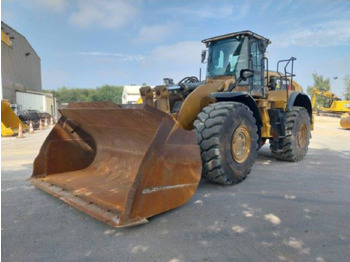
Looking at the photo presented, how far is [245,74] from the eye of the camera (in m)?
5.32

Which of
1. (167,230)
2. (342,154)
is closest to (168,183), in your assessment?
(167,230)

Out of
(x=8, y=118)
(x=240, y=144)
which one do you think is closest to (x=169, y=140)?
(x=240, y=144)

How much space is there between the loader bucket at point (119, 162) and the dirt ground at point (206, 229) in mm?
189

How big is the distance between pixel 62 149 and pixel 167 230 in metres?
2.58

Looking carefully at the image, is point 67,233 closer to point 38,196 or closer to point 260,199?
point 38,196

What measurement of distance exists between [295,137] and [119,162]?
13.9 feet

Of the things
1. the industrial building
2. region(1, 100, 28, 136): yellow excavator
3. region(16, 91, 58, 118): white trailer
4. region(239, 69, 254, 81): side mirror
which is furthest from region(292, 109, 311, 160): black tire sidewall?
region(16, 91, 58, 118): white trailer

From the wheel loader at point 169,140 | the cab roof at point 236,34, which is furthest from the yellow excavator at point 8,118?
the cab roof at point 236,34

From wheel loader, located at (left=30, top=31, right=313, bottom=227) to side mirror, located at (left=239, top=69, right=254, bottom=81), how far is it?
19 millimetres

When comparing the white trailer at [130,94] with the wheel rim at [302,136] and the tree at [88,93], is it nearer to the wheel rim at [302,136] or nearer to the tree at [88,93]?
the wheel rim at [302,136]

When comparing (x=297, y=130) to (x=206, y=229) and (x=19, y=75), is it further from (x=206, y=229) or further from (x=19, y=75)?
(x=19, y=75)

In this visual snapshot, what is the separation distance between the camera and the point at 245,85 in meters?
5.57

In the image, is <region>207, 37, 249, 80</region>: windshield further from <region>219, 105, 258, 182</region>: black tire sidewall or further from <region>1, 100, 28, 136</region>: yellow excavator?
<region>1, 100, 28, 136</region>: yellow excavator

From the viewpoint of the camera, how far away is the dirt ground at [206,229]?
8.51 ft
